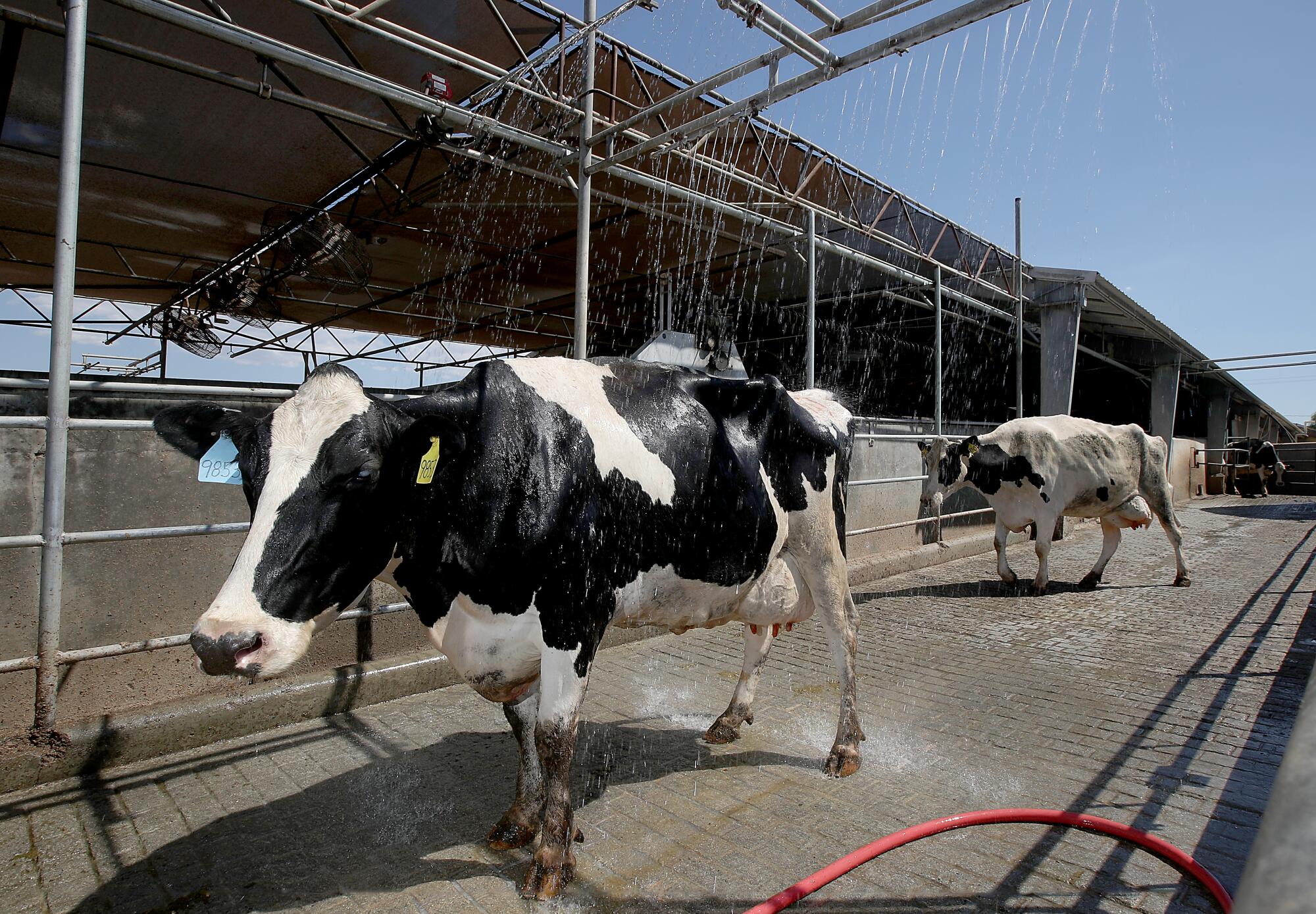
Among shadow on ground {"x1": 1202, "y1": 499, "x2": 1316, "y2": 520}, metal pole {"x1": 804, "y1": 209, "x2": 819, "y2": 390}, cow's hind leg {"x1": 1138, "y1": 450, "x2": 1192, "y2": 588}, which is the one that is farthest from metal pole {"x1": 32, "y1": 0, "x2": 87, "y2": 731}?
shadow on ground {"x1": 1202, "y1": 499, "x2": 1316, "y2": 520}

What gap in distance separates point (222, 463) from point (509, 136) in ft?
12.0

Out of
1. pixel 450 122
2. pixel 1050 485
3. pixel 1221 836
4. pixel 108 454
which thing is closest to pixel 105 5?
pixel 450 122

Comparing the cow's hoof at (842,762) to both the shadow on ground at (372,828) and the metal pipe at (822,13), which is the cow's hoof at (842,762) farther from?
the metal pipe at (822,13)

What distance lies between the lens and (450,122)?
5.07 meters

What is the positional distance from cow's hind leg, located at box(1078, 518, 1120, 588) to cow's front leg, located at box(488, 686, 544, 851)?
716 centimetres

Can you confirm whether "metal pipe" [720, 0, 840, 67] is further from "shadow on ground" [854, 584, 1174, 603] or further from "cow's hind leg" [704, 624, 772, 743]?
"shadow on ground" [854, 584, 1174, 603]

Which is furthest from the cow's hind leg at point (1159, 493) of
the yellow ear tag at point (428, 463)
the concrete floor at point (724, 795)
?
the yellow ear tag at point (428, 463)

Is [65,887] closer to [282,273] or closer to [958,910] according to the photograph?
[958,910]

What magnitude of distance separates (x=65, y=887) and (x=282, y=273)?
7.44 meters

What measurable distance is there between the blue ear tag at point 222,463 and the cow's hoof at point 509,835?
1599 millimetres

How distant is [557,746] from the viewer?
249 centimetres

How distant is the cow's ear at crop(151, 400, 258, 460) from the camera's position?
241 cm

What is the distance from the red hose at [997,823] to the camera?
230 centimetres

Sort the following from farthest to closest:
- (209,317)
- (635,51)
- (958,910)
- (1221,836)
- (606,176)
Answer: (209,317) → (606,176) → (635,51) → (1221,836) → (958,910)
